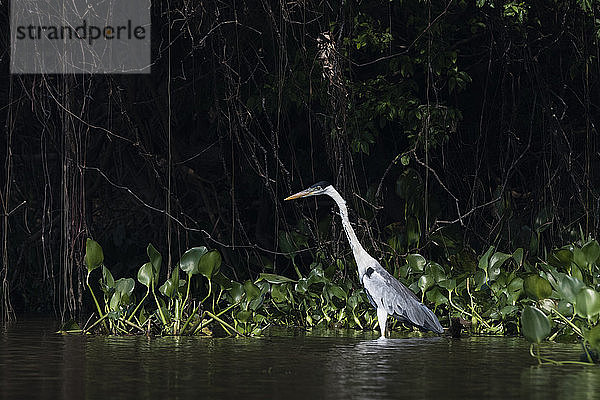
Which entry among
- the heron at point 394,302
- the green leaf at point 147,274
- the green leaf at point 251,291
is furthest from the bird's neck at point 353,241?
the green leaf at point 147,274

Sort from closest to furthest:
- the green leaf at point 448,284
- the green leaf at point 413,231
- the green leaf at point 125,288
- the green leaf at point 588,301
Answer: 1. the green leaf at point 588,301
2. the green leaf at point 125,288
3. the green leaf at point 448,284
4. the green leaf at point 413,231

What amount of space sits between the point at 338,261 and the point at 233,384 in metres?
4.09

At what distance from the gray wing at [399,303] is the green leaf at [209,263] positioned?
3.23 feet

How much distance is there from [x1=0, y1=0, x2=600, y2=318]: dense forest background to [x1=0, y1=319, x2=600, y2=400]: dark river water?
998 millimetres

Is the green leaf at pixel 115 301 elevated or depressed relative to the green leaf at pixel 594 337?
elevated

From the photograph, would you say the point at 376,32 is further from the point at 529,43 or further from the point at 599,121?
the point at 599,121

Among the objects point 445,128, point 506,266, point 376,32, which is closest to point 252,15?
point 376,32

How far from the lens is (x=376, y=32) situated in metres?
9.88

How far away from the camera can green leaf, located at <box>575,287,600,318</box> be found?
6660mm

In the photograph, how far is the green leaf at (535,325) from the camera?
634 centimetres

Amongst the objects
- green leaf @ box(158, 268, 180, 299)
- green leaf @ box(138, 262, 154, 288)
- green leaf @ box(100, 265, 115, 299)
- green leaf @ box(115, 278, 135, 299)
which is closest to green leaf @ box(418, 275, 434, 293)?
green leaf @ box(158, 268, 180, 299)

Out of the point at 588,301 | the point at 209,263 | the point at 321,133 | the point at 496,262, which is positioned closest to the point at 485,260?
the point at 496,262

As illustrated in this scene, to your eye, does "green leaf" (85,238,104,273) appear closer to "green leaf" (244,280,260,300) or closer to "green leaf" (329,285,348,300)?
"green leaf" (244,280,260,300)

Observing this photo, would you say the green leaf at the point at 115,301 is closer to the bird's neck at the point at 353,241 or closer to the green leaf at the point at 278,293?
the green leaf at the point at 278,293
